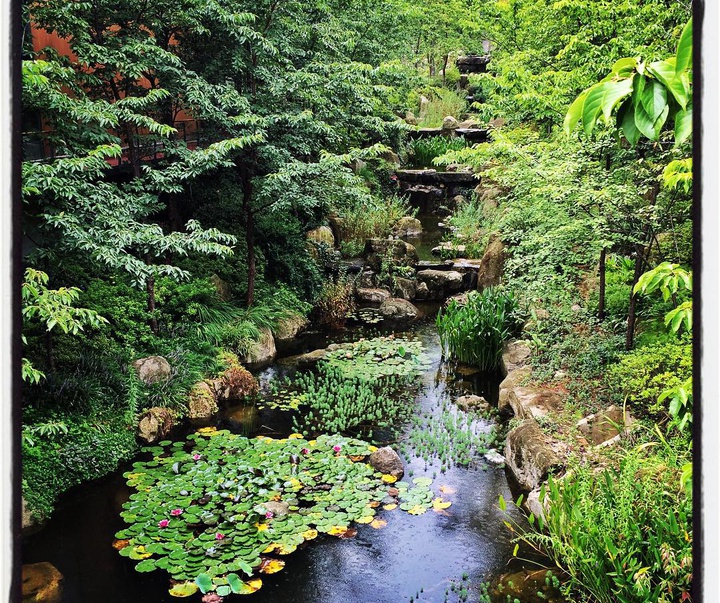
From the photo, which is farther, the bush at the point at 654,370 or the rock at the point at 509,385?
the rock at the point at 509,385

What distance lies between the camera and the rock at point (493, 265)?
40.3 feet

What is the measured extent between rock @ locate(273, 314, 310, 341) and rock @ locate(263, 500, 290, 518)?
527cm

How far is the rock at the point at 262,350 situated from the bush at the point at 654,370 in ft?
19.4

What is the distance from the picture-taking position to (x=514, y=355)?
9461 millimetres

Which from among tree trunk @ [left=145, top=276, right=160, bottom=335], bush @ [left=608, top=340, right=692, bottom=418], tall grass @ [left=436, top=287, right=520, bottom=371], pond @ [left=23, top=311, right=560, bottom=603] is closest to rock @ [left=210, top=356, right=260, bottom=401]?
tree trunk @ [left=145, top=276, right=160, bottom=335]

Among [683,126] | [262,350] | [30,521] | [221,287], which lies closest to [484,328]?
[262,350]

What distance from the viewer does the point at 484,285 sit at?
1252 cm

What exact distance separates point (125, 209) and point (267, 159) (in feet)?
10.8

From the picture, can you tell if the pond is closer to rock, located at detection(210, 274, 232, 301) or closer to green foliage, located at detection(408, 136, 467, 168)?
rock, located at detection(210, 274, 232, 301)

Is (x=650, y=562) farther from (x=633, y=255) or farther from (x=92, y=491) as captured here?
(x=92, y=491)

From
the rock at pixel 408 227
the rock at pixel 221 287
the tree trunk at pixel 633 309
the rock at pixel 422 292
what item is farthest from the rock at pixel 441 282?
the tree trunk at pixel 633 309

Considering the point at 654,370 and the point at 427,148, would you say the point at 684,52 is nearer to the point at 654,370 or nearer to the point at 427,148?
the point at 654,370

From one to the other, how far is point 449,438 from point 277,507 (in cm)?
254

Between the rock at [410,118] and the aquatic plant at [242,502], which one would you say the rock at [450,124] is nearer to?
the rock at [410,118]
